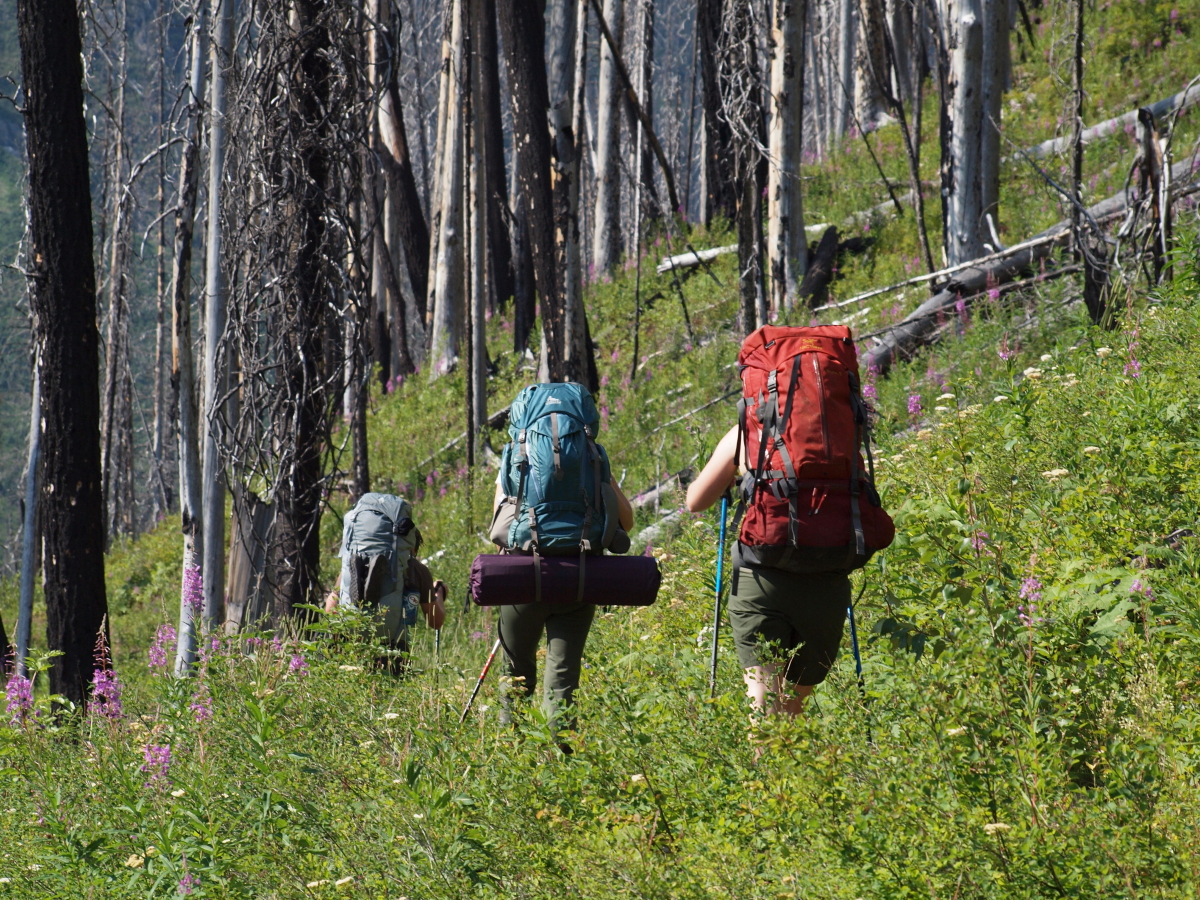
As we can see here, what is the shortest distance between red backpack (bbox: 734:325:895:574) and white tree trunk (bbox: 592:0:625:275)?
49.0ft

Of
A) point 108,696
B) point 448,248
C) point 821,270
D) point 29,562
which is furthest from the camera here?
point 448,248

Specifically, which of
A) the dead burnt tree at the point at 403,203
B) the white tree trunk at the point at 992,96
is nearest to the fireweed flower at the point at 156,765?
the white tree trunk at the point at 992,96

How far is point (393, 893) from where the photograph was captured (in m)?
2.66


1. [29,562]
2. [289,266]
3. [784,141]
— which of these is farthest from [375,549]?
[784,141]

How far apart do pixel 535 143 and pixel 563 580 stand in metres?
Answer: 5.69

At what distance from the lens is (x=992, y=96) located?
9508 millimetres

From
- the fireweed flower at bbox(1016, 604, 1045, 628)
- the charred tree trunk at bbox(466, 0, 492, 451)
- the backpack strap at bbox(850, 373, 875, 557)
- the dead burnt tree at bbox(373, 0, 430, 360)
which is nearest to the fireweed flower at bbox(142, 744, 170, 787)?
the backpack strap at bbox(850, 373, 875, 557)

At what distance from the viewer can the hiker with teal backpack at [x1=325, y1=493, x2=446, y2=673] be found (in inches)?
202

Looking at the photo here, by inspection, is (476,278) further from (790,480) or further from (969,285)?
(790,480)

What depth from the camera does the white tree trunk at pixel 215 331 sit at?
228 inches

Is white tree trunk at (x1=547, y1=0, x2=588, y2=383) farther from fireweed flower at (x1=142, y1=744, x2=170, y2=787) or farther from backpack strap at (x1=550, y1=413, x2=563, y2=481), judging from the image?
fireweed flower at (x1=142, y1=744, x2=170, y2=787)

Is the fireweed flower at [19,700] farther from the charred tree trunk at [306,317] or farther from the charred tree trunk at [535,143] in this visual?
the charred tree trunk at [535,143]

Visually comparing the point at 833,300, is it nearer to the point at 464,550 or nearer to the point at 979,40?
the point at 979,40

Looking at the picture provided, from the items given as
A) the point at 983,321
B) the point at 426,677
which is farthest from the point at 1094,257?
A: the point at 426,677
